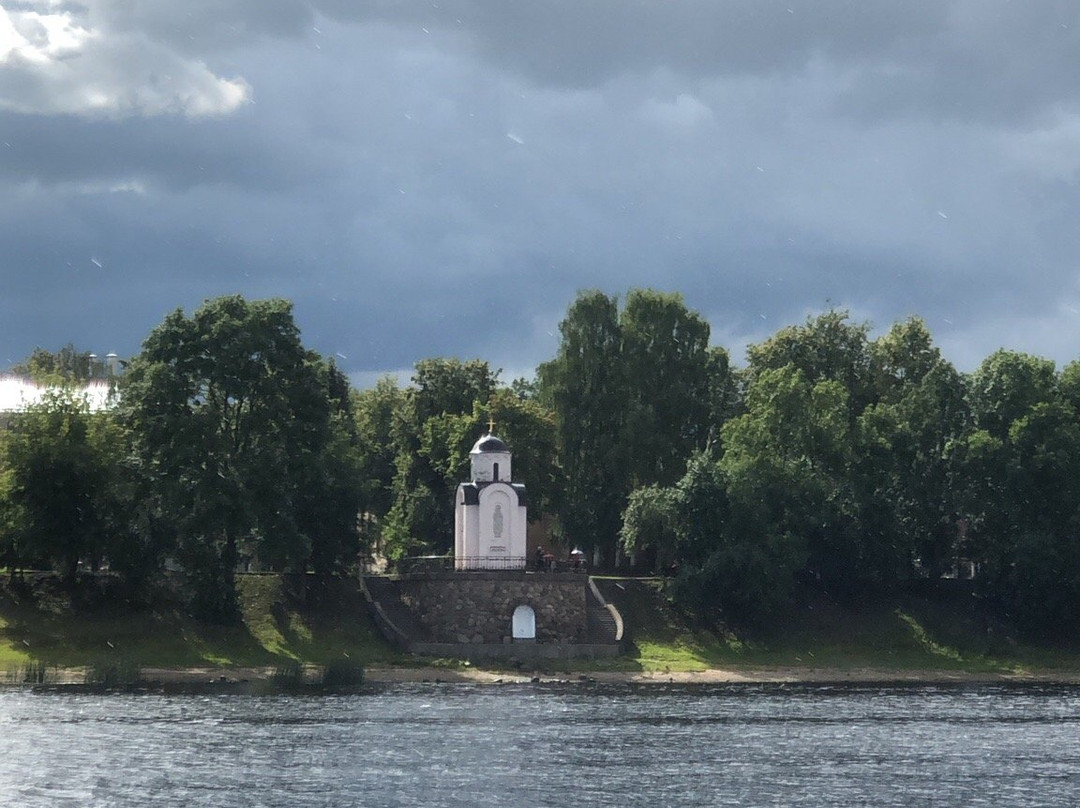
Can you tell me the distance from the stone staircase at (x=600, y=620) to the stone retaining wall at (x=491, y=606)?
3.14 feet

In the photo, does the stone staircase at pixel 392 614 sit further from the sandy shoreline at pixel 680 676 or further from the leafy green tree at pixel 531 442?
the leafy green tree at pixel 531 442

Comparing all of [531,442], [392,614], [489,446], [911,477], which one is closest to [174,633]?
[392,614]

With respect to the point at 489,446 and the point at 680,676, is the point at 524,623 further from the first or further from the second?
the point at 489,446

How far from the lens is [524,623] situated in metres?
85.3

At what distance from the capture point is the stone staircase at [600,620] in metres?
86.1

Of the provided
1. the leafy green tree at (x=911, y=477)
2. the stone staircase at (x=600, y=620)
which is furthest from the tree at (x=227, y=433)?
the leafy green tree at (x=911, y=477)

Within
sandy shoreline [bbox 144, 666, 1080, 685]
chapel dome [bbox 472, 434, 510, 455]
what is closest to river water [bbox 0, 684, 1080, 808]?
sandy shoreline [bbox 144, 666, 1080, 685]

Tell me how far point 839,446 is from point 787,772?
4434 centimetres

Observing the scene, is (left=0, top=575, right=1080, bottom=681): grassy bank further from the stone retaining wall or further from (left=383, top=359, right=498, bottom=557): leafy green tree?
(left=383, top=359, right=498, bottom=557): leafy green tree

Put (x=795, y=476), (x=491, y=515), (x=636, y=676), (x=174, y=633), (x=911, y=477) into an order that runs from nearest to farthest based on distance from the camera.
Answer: (x=174, y=633)
(x=636, y=676)
(x=491, y=515)
(x=795, y=476)
(x=911, y=477)

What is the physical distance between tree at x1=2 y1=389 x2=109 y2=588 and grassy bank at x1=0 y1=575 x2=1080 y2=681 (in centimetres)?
273

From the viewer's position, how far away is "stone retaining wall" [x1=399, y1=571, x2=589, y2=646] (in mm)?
84875

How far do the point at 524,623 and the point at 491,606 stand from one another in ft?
6.06

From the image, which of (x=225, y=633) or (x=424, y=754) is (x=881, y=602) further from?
(x=424, y=754)
